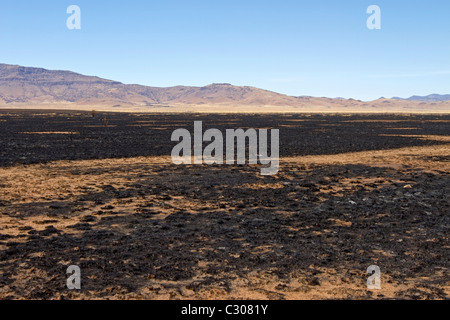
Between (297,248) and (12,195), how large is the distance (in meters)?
8.14

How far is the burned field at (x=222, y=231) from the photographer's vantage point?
19.8ft

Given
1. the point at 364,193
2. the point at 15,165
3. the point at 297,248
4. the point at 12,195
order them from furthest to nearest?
1. the point at 15,165
2. the point at 364,193
3. the point at 12,195
4. the point at 297,248

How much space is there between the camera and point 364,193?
1234cm

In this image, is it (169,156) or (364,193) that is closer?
(364,193)

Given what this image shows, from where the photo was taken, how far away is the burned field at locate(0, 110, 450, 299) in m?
6.04

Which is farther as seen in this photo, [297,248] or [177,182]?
[177,182]

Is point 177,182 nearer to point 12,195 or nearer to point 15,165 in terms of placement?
point 12,195

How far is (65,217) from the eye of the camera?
946cm

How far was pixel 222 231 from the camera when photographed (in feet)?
28.4
